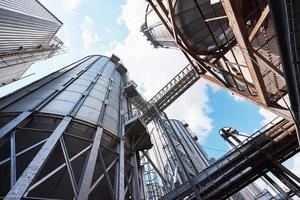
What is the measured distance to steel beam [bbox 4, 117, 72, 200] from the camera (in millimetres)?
4387

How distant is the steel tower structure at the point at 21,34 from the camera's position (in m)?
15.8

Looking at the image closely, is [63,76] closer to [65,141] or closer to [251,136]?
[65,141]

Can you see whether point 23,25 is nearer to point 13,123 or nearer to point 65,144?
point 13,123

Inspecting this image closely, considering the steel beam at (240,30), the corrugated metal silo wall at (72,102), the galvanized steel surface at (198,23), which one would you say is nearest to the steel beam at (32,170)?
the corrugated metal silo wall at (72,102)

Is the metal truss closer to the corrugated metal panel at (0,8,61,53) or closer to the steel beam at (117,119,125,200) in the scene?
the steel beam at (117,119,125,200)

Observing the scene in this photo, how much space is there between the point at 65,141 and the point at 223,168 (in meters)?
5.56

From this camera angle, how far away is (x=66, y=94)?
31.2ft

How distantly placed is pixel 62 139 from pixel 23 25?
51.8 ft

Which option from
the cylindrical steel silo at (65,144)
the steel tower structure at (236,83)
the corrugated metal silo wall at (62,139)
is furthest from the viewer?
the steel tower structure at (236,83)

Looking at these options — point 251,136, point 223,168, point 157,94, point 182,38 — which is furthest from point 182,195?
point 157,94

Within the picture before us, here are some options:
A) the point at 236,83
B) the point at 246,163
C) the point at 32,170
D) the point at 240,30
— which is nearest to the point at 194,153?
the point at 246,163

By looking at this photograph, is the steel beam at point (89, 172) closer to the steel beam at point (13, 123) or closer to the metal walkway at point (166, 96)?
the steel beam at point (13, 123)

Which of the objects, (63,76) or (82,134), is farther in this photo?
(63,76)

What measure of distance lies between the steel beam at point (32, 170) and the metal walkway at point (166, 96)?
11.4 metres
